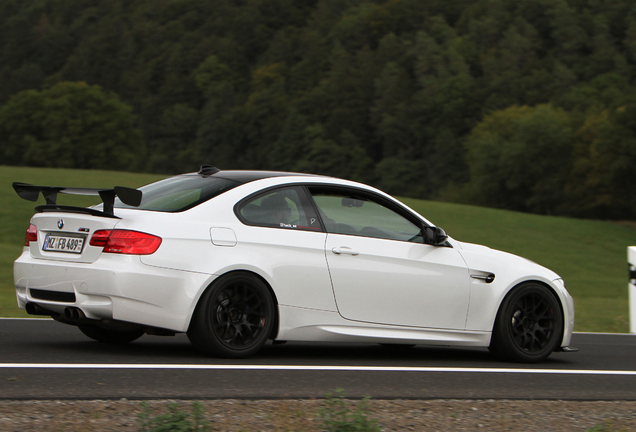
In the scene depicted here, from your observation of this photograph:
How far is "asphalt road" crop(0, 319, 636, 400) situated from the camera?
5.24m

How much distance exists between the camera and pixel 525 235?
103ft

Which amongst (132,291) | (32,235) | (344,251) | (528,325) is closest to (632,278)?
(528,325)

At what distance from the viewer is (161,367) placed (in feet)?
19.6

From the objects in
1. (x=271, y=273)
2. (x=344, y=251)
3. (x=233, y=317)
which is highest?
(x=344, y=251)

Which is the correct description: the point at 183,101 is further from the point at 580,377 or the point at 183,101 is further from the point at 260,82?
the point at 580,377

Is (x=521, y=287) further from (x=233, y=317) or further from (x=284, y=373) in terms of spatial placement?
(x=233, y=317)

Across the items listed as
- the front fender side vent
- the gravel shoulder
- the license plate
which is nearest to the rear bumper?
the license plate

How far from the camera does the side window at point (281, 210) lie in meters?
6.55

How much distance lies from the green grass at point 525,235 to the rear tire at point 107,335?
936cm

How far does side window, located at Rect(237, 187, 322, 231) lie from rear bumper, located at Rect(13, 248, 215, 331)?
0.66 metres

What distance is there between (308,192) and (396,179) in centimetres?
9916

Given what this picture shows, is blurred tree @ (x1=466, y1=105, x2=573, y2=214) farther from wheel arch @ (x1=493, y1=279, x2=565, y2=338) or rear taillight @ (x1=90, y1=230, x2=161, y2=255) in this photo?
rear taillight @ (x1=90, y1=230, x2=161, y2=255)

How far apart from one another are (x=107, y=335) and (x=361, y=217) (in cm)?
239

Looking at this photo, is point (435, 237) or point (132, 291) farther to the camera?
point (435, 237)
